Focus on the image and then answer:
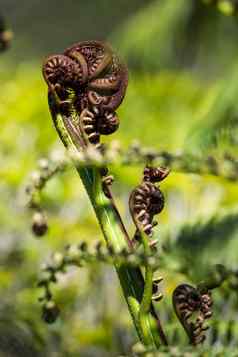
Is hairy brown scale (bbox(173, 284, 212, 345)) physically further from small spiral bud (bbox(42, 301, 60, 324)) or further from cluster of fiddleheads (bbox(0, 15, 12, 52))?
cluster of fiddleheads (bbox(0, 15, 12, 52))

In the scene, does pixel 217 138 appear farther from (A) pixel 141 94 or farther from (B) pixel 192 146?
(A) pixel 141 94

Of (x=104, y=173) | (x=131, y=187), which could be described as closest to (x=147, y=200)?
(x=104, y=173)

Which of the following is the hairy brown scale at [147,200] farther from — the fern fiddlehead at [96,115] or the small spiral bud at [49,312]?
the small spiral bud at [49,312]

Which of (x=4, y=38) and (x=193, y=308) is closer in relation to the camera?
(x=193, y=308)

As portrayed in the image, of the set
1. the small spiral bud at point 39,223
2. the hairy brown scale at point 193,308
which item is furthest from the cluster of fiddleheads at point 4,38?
the hairy brown scale at point 193,308

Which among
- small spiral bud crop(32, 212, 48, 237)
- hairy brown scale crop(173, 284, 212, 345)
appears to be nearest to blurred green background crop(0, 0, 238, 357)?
hairy brown scale crop(173, 284, 212, 345)

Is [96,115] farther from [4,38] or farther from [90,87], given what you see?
[4,38]
